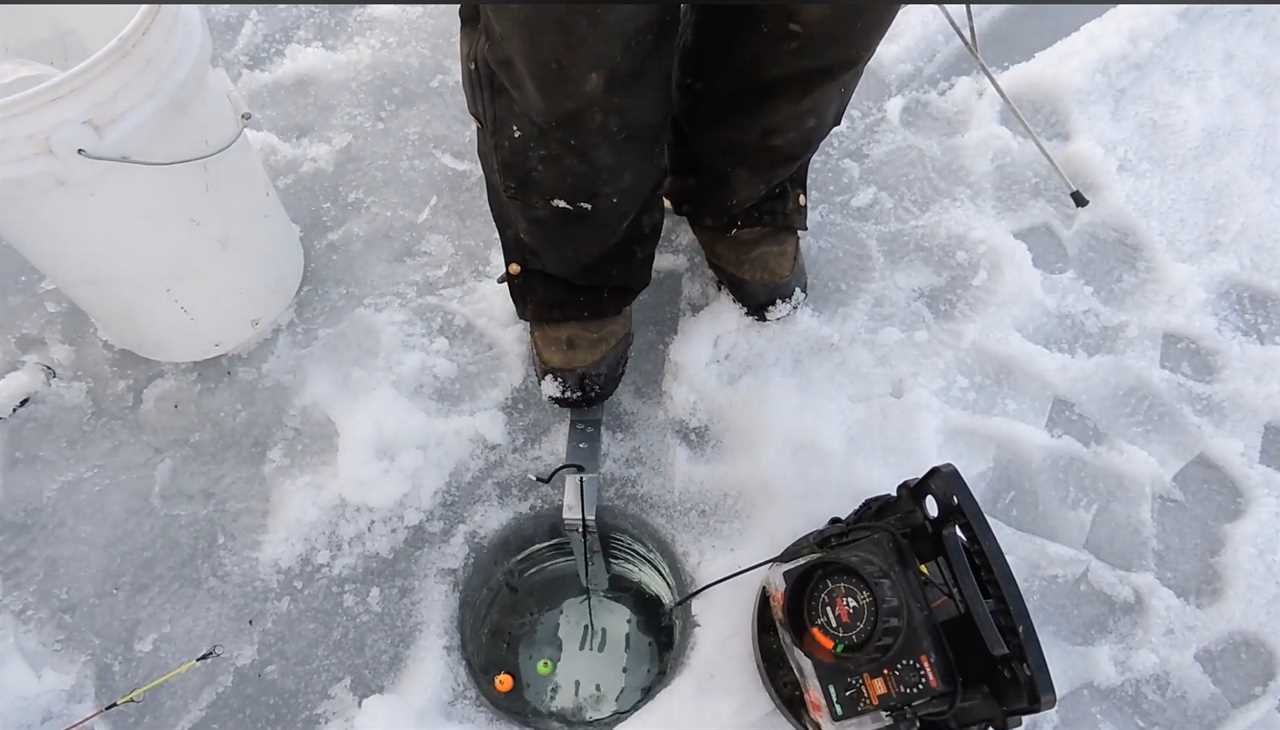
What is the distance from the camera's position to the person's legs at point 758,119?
108 cm

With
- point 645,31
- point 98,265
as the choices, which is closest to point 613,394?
point 645,31

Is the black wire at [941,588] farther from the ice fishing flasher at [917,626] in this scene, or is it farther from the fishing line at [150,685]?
the fishing line at [150,685]

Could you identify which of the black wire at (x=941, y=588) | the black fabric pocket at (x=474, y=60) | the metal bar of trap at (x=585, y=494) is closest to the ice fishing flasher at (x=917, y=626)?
the black wire at (x=941, y=588)

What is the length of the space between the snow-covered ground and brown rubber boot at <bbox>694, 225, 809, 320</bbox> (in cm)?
6

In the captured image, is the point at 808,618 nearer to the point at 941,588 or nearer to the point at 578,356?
the point at 941,588

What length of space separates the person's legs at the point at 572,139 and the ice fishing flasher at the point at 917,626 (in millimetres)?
480

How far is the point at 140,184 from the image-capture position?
3.77 ft

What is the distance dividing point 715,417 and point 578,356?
235 millimetres

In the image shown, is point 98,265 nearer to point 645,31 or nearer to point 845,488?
point 645,31

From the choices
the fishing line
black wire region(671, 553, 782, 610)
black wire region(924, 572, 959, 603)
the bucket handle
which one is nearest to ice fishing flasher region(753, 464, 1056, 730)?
black wire region(924, 572, 959, 603)

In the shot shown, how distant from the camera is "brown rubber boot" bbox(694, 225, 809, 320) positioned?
1413 millimetres

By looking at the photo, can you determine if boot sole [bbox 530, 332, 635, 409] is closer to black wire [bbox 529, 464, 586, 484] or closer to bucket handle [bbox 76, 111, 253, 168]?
black wire [bbox 529, 464, 586, 484]

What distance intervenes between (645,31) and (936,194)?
0.88m

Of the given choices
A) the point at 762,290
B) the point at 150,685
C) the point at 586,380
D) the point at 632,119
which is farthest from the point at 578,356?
the point at 150,685
